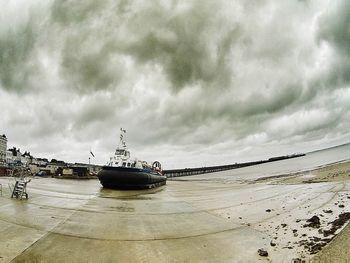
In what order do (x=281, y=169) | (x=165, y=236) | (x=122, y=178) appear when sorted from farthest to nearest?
1. (x=281, y=169)
2. (x=122, y=178)
3. (x=165, y=236)

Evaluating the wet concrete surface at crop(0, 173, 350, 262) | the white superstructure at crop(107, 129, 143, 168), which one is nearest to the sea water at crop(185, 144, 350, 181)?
the white superstructure at crop(107, 129, 143, 168)

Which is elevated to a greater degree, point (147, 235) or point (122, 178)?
point (122, 178)

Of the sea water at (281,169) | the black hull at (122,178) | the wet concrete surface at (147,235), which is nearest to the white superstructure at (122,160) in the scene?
the black hull at (122,178)

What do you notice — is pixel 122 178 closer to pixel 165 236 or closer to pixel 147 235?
pixel 147 235

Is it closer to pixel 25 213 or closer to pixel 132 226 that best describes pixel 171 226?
pixel 132 226

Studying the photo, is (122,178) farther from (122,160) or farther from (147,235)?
(147,235)

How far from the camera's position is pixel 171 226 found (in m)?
6.73

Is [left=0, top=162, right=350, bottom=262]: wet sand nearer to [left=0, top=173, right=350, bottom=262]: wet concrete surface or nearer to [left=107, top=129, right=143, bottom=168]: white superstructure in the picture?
[left=0, top=173, right=350, bottom=262]: wet concrete surface

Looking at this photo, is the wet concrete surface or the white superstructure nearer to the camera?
the wet concrete surface

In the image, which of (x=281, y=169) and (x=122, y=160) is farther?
(x=281, y=169)

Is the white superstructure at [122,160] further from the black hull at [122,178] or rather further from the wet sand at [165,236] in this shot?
the wet sand at [165,236]

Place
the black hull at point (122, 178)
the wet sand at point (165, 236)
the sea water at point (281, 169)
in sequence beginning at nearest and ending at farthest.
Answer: the wet sand at point (165, 236) < the black hull at point (122, 178) < the sea water at point (281, 169)

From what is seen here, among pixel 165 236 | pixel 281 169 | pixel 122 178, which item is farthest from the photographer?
pixel 281 169

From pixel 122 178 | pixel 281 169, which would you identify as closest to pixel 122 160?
pixel 122 178
